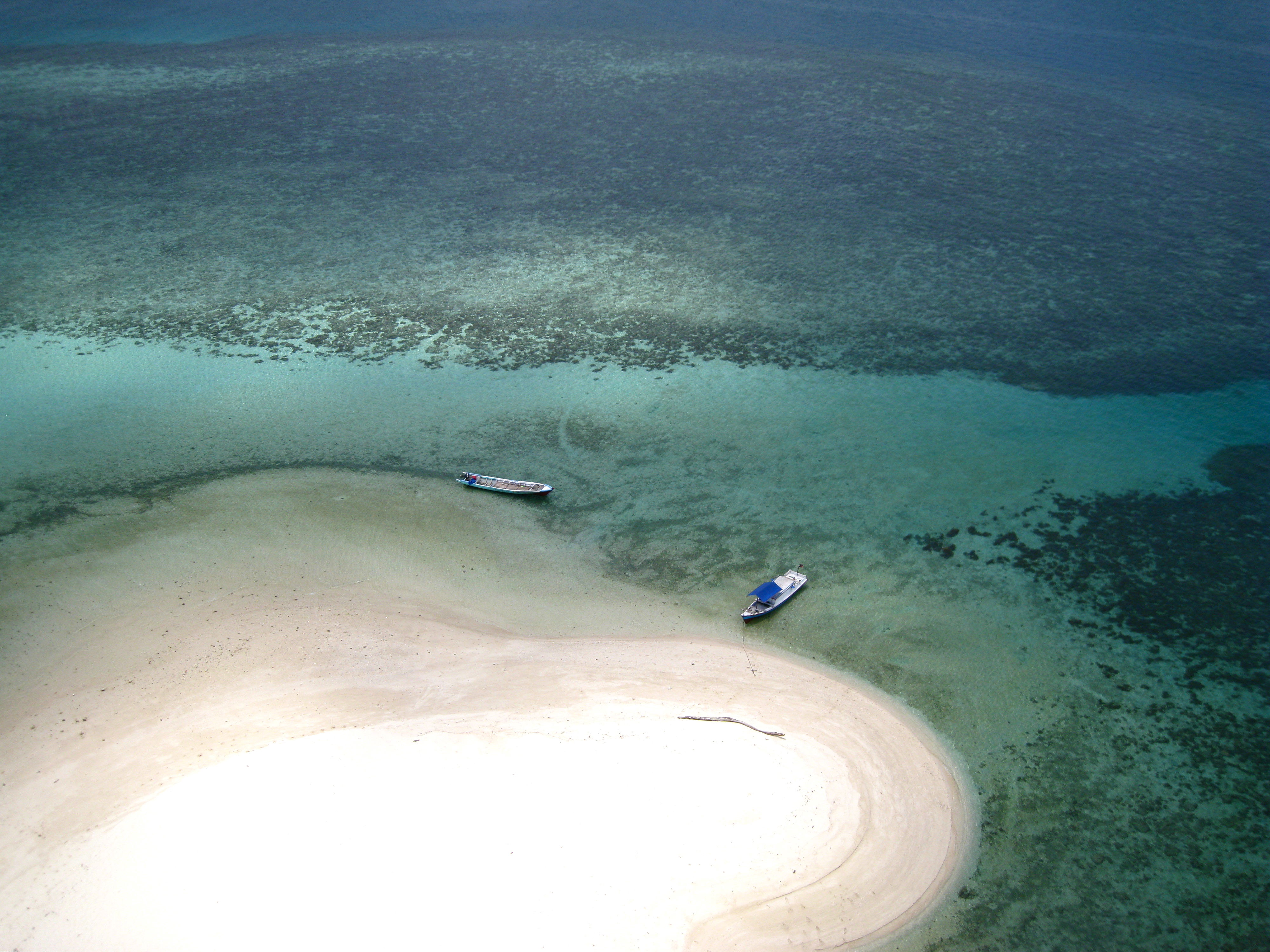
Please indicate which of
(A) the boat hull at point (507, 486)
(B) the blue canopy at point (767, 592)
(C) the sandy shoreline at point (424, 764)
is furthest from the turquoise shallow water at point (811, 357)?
(C) the sandy shoreline at point (424, 764)

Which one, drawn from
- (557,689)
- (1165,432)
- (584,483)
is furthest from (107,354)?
(1165,432)


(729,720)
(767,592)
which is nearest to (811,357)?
(767,592)

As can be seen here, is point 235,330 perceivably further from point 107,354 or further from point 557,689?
point 557,689

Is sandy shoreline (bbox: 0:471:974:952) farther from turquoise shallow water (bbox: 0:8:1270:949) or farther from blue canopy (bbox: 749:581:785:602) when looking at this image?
turquoise shallow water (bbox: 0:8:1270:949)

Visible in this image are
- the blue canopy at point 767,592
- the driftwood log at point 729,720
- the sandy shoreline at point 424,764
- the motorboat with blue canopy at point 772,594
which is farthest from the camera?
the blue canopy at point 767,592

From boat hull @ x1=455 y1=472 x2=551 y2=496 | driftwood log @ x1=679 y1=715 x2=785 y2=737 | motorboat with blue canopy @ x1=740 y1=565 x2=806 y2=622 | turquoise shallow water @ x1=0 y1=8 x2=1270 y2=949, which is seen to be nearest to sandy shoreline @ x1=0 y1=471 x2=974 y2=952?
driftwood log @ x1=679 y1=715 x2=785 y2=737

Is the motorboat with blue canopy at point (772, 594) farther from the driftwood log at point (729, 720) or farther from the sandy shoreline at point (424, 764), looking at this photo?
the driftwood log at point (729, 720)
